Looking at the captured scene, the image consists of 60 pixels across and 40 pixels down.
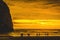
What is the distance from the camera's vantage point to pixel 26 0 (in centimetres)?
1460

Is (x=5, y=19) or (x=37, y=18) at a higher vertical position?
(x=5, y=19)

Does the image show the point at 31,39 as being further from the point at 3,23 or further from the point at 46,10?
the point at 46,10

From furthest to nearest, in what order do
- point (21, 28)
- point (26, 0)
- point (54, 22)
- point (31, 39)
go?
point (26, 0), point (54, 22), point (21, 28), point (31, 39)

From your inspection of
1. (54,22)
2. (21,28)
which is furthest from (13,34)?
(54,22)

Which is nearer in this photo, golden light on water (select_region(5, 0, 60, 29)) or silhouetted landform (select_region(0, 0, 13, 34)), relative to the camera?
silhouetted landform (select_region(0, 0, 13, 34))

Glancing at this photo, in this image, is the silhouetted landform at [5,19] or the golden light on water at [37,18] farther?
the golden light on water at [37,18]

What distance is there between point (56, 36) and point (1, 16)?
3.68 feet

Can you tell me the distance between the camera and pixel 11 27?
749 cm

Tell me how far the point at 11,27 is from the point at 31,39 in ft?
2.66

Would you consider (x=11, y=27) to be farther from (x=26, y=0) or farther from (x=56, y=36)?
(x=26, y=0)

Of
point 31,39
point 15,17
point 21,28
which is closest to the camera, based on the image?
point 31,39

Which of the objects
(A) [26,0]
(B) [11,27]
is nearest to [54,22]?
(B) [11,27]

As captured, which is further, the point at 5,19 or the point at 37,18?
the point at 37,18

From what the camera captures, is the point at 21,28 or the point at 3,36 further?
the point at 21,28
